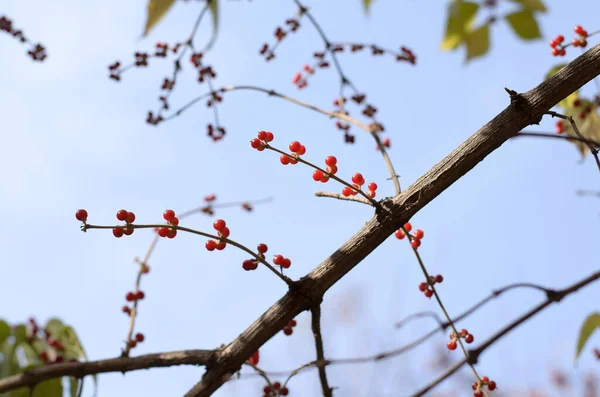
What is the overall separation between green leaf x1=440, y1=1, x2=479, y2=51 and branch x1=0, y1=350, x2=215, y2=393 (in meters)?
2.06

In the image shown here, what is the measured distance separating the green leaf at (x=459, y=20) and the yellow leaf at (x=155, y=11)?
136cm

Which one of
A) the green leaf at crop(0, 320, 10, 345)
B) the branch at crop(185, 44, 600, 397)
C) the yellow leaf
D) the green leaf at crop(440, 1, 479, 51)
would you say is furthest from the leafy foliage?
the green leaf at crop(440, 1, 479, 51)

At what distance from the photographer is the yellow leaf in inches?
89.3

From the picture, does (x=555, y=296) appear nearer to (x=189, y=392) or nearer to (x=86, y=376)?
(x=189, y=392)

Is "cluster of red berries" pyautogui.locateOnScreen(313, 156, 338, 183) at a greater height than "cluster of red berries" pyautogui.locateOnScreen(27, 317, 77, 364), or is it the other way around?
"cluster of red berries" pyautogui.locateOnScreen(27, 317, 77, 364)

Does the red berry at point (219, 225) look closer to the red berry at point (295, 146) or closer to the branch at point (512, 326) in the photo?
the red berry at point (295, 146)

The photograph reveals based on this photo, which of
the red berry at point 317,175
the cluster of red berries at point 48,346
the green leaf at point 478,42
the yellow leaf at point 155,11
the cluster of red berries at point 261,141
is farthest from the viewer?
the green leaf at point 478,42

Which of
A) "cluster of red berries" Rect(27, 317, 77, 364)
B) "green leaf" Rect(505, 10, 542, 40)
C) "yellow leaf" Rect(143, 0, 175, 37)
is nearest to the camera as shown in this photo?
"cluster of red berries" Rect(27, 317, 77, 364)

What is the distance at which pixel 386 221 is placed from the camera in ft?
4.99

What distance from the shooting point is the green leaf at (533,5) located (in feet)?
9.45

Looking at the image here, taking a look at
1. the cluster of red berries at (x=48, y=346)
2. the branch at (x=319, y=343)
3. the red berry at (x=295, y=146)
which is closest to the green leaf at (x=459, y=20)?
the red berry at (x=295, y=146)

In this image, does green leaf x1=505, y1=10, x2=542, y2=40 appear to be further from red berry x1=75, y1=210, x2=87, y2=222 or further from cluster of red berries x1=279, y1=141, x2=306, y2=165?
red berry x1=75, y1=210, x2=87, y2=222

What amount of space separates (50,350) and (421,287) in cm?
141

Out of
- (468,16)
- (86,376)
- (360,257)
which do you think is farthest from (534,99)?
(468,16)
